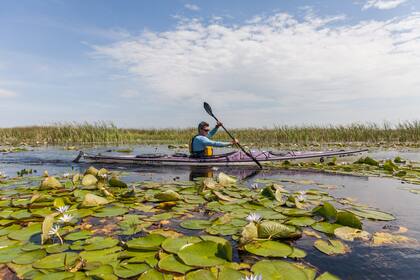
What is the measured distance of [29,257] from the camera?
95.3 inches

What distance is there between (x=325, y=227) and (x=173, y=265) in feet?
5.55

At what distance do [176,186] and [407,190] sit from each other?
12.7 ft

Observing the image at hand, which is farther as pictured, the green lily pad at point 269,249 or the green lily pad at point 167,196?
the green lily pad at point 167,196

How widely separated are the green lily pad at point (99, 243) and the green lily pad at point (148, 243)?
0.17 meters

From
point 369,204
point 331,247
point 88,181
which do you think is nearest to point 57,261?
point 331,247

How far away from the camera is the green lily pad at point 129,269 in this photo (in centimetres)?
214

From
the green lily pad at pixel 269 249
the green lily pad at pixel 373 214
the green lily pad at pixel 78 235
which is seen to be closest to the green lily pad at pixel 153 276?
the green lily pad at pixel 269 249

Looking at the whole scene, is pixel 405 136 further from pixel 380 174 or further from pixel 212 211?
pixel 212 211

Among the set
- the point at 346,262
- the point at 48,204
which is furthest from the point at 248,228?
the point at 48,204

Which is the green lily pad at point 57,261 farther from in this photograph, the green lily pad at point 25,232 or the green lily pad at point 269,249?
the green lily pad at point 269,249

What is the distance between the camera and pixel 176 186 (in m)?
5.50

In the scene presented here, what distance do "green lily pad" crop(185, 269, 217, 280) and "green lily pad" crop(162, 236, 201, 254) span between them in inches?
14.2

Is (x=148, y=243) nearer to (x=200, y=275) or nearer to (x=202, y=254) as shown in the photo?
(x=202, y=254)

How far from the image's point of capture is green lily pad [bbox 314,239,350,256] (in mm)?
2625
